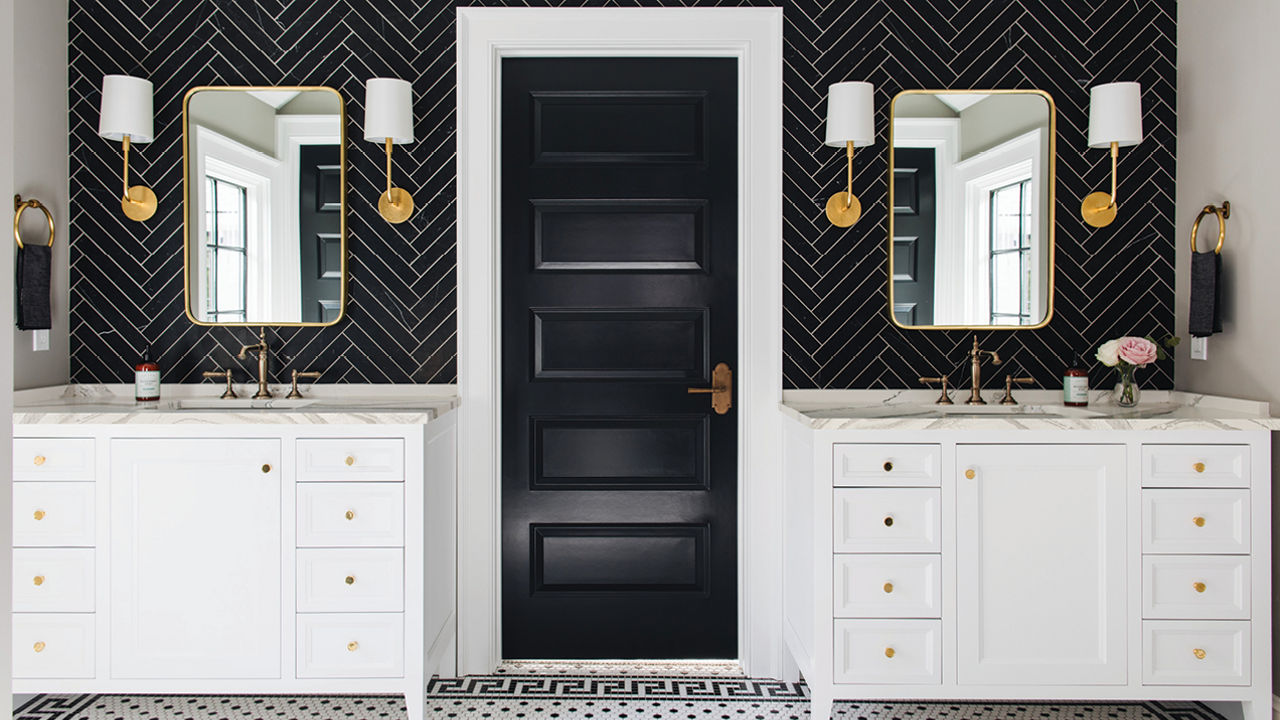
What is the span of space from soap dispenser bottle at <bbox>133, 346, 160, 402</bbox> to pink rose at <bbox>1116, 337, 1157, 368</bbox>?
2.79 meters

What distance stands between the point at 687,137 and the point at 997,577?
1552 millimetres

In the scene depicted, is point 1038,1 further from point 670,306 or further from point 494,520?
point 494,520

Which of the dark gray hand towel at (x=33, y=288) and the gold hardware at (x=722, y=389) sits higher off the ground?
the dark gray hand towel at (x=33, y=288)

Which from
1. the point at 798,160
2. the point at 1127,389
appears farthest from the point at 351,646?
the point at 1127,389

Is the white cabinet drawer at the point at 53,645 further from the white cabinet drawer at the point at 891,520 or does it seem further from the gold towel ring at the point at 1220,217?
the gold towel ring at the point at 1220,217

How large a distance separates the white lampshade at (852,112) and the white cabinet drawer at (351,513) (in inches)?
62.7

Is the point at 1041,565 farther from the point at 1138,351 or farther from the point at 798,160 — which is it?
the point at 798,160

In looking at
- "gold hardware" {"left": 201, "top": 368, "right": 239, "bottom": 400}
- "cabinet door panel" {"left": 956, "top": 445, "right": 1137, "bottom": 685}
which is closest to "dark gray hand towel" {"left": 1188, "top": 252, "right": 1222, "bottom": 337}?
"cabinet door panel" {"left": 956, "top": 445, "right": 1137, "bottom": 685}

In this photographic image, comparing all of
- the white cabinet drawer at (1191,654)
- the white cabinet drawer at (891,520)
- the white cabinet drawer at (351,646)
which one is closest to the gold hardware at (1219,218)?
the white cabinet drawer at (1191,654)

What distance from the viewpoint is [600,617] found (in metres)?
2.76

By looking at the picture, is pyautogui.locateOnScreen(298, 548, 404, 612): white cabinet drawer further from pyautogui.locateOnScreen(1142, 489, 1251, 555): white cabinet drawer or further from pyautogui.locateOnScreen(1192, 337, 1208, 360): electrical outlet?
pyautogui.locateOnScreen(1192, 337, 1208, 360): electrical outlet

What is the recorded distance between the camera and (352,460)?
7.25ft

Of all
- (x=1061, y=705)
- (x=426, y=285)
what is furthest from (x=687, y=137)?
(x=1061, y=705)

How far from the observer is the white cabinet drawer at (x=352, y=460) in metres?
2.21
